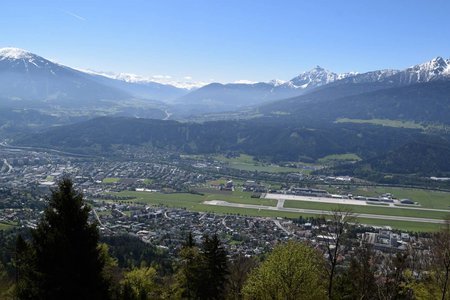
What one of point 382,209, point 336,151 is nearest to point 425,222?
point 382,209

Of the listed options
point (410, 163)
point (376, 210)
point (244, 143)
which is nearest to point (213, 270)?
point (376, 210)

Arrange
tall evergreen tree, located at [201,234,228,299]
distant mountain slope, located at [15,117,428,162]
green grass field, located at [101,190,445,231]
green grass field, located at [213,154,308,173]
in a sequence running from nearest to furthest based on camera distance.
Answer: tall evergreen tree, located at [201,234,228,299] < green grass field, located at [101,190,445,231] < green grass field, located at [213,154,308,173] < distant mountain slope, located at [15,117,428,162]

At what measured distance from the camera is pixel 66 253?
12.1 metres

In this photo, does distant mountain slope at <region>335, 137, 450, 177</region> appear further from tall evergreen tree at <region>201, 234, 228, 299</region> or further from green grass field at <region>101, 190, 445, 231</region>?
tall evergreen tree at <region>201, 234, 228, 299</region>

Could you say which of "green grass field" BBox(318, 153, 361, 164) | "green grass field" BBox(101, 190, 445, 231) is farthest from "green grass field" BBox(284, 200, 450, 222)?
"green grass field" BBox(318, 153, 361, 164)

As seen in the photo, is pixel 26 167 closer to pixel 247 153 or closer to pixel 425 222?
pixel 247 153

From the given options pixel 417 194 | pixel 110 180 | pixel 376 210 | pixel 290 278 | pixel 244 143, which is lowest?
pixel 110 180

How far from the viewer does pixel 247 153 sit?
183250 millimetres

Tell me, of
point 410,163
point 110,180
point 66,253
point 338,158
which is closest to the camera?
point 66,253

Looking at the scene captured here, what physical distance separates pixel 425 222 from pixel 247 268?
60.4 m

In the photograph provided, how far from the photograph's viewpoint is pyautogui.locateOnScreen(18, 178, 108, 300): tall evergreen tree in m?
11.9

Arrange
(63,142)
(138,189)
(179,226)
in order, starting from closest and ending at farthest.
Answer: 1. (179,226)
2. (138,189)
3. (63,142)

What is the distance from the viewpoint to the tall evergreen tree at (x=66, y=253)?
470 inches

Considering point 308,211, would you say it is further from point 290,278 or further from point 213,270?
point 290,278
